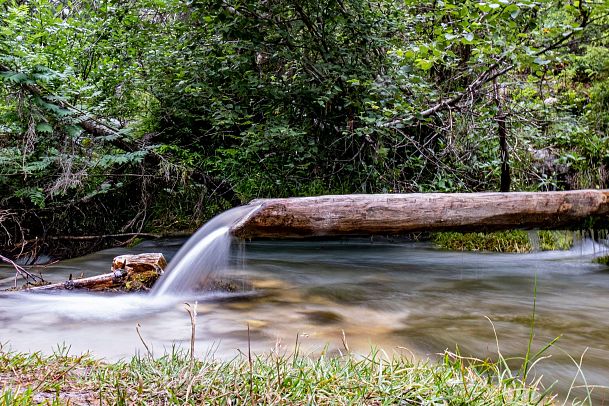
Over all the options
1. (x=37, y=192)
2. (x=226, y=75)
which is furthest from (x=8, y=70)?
(x=226, y=75)

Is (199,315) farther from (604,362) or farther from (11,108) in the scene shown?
(11,108)

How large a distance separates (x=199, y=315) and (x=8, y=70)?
4.23 m

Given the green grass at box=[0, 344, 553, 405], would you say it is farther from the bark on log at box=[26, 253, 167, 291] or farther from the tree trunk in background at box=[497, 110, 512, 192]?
the tree trunk in background at box=[497, 110, 512, 192]

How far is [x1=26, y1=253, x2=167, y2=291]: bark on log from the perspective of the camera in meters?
4.45

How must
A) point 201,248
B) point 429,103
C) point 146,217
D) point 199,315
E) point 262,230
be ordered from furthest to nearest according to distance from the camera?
1. point 146,217
2. point 429,103
3. point 201,248
4. point 262,230
5. point 199,315

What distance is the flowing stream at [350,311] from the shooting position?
289 cm

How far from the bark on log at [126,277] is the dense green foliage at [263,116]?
9.21ft

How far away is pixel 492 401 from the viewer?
159 cm

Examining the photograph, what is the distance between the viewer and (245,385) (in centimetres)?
165

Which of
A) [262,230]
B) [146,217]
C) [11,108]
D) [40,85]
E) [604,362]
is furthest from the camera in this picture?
[146,217]

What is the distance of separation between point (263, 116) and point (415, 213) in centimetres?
420

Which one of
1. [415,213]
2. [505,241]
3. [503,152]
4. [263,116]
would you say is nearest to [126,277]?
[415,213]

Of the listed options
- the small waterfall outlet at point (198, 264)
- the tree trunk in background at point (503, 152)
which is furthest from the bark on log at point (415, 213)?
the tree trunk in background at point (503, 152)

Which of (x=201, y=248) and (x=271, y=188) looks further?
(x=271, y=188)
